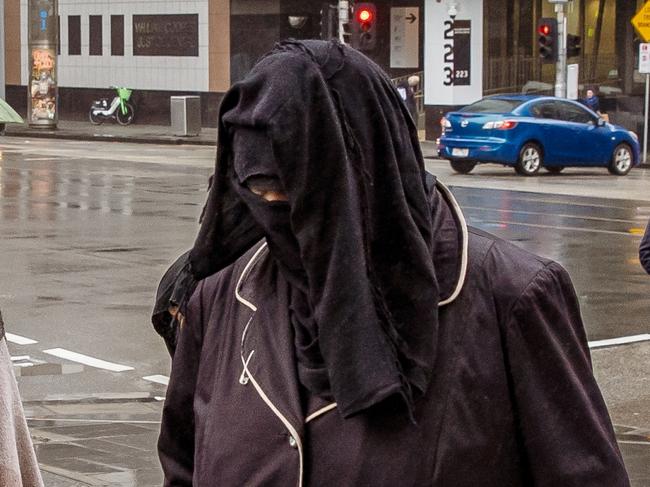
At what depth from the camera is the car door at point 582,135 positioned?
27.9 meters

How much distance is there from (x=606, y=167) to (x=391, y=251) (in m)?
27.1

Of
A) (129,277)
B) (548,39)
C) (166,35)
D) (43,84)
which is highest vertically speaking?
(166,35)

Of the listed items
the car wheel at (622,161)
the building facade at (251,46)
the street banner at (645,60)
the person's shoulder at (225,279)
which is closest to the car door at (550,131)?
the car wheel at (622,161)

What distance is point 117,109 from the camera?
1747 inches

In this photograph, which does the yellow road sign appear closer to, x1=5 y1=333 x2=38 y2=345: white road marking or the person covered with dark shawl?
x1=5 y1=333 x2=38 y2=345: white road marking

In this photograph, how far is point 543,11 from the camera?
129ft

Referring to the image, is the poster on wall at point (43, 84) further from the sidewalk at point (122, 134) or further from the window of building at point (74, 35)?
the window of building at point (74, 35)

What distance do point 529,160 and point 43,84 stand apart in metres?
19.7

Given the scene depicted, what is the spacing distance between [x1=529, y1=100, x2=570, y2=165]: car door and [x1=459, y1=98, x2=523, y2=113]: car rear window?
36 cm

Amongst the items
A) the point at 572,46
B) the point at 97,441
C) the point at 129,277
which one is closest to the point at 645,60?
the point at 572,46

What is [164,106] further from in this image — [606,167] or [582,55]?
[606,167]

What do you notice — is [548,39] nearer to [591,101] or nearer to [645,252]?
[591,101]

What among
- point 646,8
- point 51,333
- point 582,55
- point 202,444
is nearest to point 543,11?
point 582,55

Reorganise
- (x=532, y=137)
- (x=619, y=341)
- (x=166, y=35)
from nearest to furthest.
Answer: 1. (x=619, y=341)
2. (x=532, y=137)
3. (x=166, y=35)
